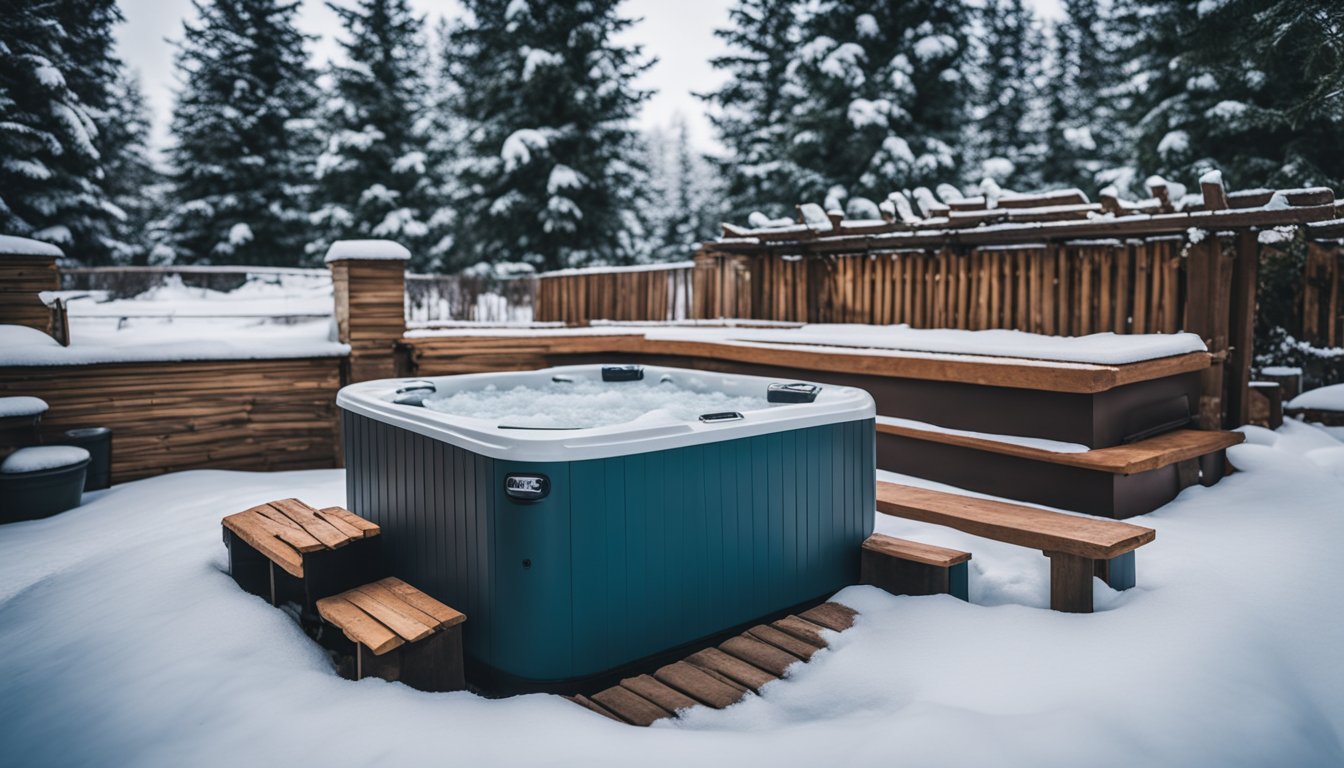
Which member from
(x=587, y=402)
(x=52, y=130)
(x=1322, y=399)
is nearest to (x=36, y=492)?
(x=587, y=402)

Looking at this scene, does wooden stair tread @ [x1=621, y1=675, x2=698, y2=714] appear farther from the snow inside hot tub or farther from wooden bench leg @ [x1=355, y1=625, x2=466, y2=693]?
the snow inside hot tub

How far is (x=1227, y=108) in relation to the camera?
829 cm

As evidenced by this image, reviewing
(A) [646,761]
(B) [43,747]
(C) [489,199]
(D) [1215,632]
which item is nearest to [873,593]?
(D) [1215,632]

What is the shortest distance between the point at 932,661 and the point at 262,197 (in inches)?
648

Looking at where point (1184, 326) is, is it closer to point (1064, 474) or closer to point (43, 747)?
point (1064, 474)

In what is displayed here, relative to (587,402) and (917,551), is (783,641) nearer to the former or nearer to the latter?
(917,551)

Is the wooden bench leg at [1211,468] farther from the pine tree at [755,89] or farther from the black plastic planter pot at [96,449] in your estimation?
the pine tree at [755,89]

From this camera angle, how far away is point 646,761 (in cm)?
191

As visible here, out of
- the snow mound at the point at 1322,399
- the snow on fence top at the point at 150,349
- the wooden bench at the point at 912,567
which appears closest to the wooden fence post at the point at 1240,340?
the snow mound at the point at 1322,399

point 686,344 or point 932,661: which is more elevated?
point 686,344

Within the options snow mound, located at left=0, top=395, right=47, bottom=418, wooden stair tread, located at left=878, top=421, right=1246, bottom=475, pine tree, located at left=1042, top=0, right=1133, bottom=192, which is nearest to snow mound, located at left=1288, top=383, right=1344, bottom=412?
wooden stair tread, located at left=878, top=421, right=1246, bottom=475

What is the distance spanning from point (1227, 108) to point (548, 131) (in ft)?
31.3

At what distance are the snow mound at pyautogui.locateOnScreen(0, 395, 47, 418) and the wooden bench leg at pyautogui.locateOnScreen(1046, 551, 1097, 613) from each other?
5917mm

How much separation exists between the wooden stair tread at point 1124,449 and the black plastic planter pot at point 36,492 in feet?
16.8
